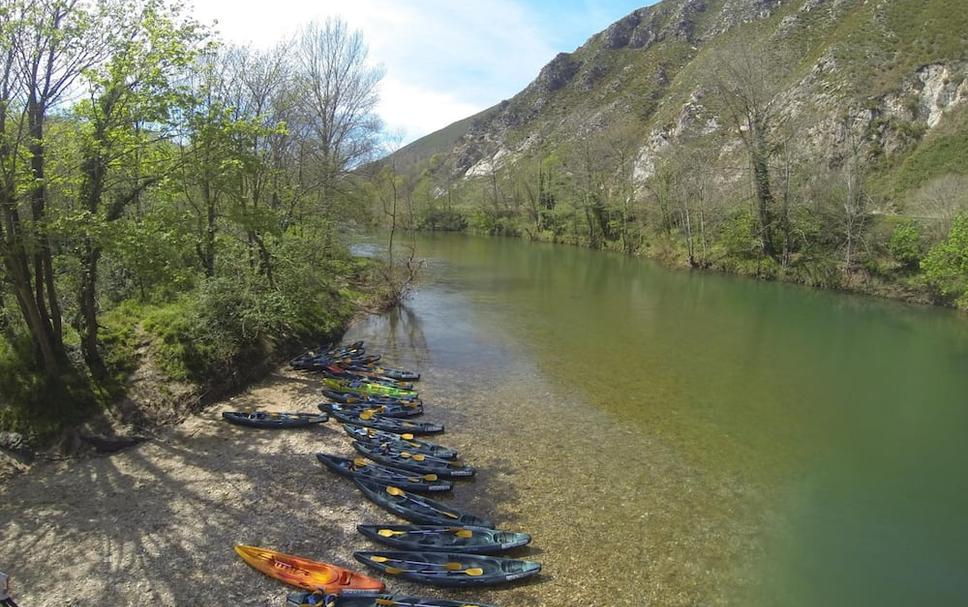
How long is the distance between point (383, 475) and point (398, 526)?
205 cm

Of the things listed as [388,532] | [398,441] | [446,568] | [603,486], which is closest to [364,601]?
[446,568]

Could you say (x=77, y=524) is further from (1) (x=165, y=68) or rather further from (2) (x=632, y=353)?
(2) (x=632, y=353)

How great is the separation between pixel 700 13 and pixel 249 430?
154 m

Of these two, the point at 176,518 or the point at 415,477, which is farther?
the point at 415,477

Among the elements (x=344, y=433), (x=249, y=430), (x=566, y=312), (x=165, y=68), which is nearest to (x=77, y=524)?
(x=249, y=430)

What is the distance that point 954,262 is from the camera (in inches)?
1103

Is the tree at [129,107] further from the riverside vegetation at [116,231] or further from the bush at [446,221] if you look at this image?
the bush at [446,221]

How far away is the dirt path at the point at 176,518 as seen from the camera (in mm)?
8258

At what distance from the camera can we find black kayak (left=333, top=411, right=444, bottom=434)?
1413cm

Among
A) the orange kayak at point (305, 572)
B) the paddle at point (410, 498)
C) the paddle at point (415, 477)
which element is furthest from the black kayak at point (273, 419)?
the orange kayak at point (305, 572)

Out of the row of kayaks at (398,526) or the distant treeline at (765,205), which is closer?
the row of kayaks at (398,526)

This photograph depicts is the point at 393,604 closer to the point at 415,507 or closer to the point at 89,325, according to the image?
the point at 415,507

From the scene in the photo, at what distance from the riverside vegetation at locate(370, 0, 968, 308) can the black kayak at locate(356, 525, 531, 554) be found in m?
25.9

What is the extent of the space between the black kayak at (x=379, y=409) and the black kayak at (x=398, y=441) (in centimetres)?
88
